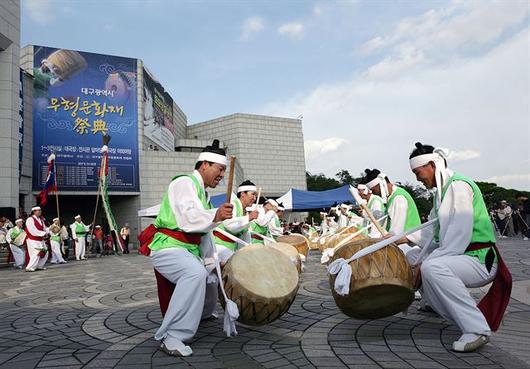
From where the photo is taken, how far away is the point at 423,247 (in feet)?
13.4

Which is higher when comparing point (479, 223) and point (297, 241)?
point (479, 223)

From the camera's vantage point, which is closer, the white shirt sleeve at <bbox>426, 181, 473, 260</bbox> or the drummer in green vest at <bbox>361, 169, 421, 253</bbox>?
the white shirt sleeve at <bbox>426, 181, 473, 260</bbox>

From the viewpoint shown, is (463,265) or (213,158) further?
(213,158)

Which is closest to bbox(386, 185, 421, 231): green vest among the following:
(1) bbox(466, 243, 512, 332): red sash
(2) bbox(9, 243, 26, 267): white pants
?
(1) bbox(466, 243, 512, 332): red sash

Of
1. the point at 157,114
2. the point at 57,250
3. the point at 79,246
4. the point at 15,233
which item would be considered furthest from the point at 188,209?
the point at 157,114

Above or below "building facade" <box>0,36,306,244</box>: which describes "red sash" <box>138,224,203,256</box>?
below

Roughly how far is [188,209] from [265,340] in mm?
1277

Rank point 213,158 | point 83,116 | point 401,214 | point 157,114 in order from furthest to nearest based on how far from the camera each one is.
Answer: point 157,114 → point 83,116 → point 401,214 → point 213,158

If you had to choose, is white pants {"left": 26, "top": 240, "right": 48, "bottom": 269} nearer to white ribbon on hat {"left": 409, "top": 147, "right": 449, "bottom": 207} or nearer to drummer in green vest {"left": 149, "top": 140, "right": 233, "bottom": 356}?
drummer in green vest {"left": 149, "top": 140, "right": 233, "bottom": 356}

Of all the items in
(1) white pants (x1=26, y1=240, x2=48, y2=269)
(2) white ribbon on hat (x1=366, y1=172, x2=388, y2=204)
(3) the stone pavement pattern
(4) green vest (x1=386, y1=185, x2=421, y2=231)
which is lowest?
(3) the stone pavement pattern

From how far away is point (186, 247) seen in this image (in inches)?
149

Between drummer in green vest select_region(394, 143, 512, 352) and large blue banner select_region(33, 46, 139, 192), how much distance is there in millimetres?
25353

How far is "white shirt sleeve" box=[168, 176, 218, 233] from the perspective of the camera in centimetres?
357

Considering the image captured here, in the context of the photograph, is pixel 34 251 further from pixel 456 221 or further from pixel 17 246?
pixel 456 221
